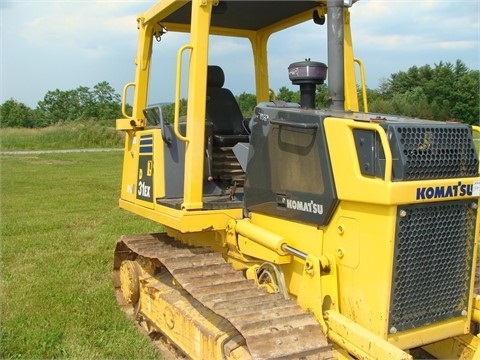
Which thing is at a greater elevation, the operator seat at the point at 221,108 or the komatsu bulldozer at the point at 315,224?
the operator seat at the point at 221,108

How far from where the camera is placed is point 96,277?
6.99m

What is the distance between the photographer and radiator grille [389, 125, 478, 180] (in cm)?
323

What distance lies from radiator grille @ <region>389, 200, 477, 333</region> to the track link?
52 centimetres

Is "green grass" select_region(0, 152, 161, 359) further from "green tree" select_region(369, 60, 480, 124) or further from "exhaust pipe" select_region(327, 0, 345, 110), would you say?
"green tree" select_region(369, 60, 480, 124)

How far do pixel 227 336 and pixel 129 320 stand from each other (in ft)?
6.83

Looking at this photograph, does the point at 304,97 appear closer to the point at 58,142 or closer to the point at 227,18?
the point at 227,18

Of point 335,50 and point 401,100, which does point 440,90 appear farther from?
point 335,50

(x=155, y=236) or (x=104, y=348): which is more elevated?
(x=155, y=236)

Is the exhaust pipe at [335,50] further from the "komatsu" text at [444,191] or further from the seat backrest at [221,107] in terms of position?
the seat backrest at [221,107]

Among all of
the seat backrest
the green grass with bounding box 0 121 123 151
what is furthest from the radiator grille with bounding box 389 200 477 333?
the green grass with bounding box 0 121 123 151

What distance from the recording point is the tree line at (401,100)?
158ft

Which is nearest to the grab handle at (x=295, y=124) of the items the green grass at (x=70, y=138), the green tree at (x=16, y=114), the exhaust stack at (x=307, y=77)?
the exhaust stack at (x=307, y=77)

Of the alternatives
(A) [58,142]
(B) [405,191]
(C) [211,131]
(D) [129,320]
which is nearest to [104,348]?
(D) [129,320]

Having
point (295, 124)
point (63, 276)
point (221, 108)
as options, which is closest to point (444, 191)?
point (295, 124)
